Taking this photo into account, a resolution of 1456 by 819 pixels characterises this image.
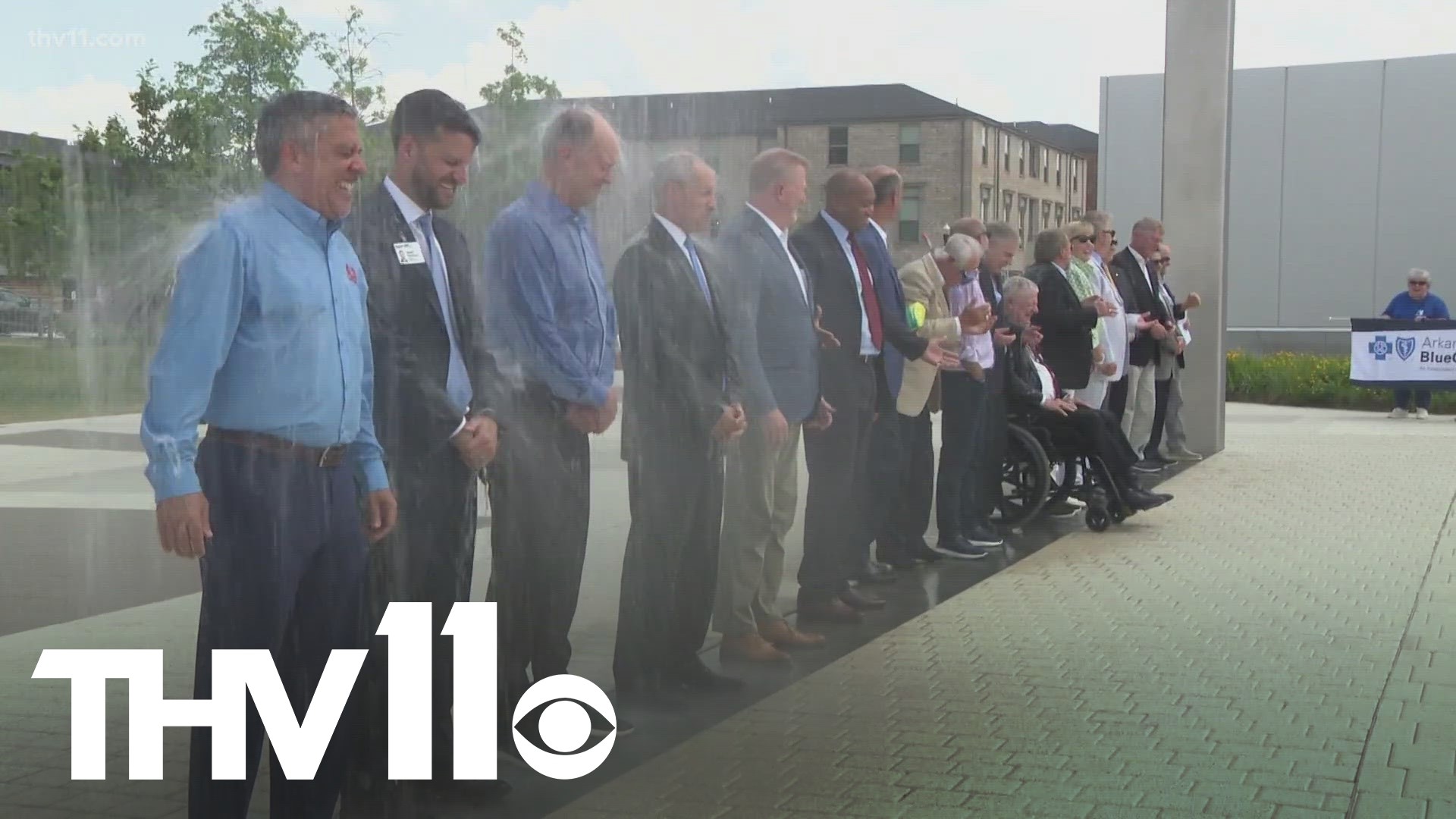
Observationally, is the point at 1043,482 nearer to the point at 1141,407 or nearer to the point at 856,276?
the point at 856,276

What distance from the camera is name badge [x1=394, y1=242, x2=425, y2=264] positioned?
436 cm

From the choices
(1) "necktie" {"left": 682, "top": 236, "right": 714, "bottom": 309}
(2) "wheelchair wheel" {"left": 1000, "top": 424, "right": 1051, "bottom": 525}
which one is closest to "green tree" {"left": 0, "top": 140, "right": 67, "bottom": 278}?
(1) "necktie" {"left": 682, "top": 236, "right": 714, "bottom": 309}

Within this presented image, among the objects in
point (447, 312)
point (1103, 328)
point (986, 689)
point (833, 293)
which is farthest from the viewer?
point (1103, 328)

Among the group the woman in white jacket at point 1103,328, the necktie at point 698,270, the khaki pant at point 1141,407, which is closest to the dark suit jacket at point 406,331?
the necktie at point 698,270

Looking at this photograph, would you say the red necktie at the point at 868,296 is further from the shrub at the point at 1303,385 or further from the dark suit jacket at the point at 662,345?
the shrub at the point at 1303,385

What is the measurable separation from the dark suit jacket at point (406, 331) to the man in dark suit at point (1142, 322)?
9.47m

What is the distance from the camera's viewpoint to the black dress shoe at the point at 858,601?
7574 mm

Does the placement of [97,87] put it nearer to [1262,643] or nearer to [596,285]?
[596,285]

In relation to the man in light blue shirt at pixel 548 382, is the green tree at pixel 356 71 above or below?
above

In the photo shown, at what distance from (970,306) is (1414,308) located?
46.1ft

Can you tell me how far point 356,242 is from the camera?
4.33 m

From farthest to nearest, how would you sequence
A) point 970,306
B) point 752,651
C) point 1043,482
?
1. point 1043,482
2. point 970,306
3. point 752,651

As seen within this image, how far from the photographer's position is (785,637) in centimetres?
685

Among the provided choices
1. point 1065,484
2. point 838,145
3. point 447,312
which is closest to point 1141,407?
point 1065,484
